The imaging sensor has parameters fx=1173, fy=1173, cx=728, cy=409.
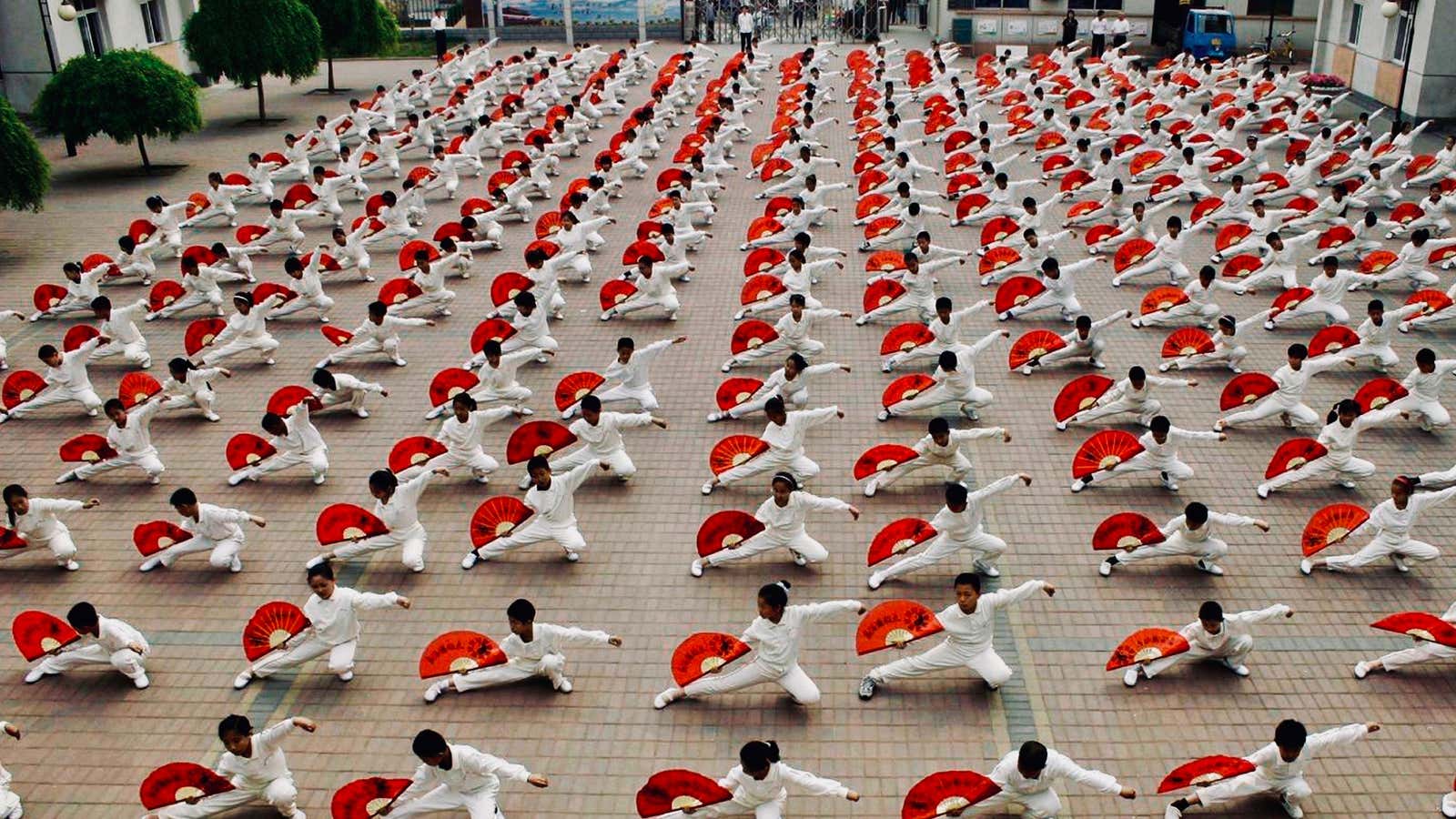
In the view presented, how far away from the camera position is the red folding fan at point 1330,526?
9047mm

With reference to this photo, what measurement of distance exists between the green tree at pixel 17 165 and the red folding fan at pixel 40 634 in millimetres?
11856

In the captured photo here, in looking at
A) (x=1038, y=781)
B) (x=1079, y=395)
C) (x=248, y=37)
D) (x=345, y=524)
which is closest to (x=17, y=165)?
(x=248, y=37)

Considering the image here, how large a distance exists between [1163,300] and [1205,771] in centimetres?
825

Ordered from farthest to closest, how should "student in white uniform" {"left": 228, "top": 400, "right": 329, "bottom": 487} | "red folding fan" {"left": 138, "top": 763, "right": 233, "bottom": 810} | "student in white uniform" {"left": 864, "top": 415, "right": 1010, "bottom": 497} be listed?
"student in white uniform" {"left": 228, "top": 400, "right": 329, "bottom": 487}, "student in white uniform" {"left": 864, "top": 415, "right": 1010, "bottom": 497}, "red folding fan" {"left": 138, "top": 763, "right": 233, "bottom": 810}

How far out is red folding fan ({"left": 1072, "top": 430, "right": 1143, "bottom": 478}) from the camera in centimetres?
1030

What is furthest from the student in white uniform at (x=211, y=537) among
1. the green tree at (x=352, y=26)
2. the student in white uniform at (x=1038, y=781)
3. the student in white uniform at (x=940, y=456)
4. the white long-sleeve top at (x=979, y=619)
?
the green tree at (x=352, y=26)

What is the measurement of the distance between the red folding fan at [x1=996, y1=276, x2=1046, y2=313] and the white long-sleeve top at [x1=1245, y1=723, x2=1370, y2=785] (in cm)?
803

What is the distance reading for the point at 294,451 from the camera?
430 inches

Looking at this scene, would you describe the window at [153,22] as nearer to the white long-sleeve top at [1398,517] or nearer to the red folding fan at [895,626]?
the red folding fan at [895,626]

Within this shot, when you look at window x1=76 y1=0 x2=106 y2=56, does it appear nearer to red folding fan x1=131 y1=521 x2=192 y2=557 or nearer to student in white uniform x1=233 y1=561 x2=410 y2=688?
red folding fan x1=131 y1=521 x2=192 y2=557

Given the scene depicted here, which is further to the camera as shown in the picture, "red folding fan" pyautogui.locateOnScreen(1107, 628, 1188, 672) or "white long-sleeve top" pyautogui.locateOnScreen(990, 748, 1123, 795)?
"red folding fan" pyautogui.locateOnScreen(1107, 628, 1188, 672)

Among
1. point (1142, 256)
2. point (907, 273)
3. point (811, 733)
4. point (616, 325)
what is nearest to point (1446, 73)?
point (1142, 256)

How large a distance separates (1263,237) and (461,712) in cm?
1269

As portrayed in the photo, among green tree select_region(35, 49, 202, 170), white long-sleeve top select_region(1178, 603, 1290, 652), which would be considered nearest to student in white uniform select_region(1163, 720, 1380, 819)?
white long-sleeve top select_region(1178, 603, 1290, 652)
